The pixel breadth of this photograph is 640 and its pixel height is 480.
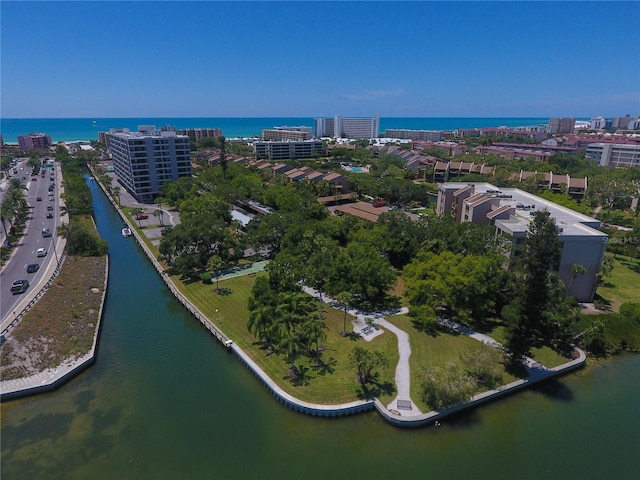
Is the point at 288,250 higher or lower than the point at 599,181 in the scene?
lower

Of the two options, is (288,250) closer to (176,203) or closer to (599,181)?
(176,203)

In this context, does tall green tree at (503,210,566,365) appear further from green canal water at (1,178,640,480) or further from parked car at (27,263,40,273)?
parked car at (27,263,40,273)

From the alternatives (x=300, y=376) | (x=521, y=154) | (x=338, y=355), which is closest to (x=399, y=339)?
(x=338, y=355)

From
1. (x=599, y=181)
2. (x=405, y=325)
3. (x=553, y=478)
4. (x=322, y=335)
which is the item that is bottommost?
(x=553, y=478)

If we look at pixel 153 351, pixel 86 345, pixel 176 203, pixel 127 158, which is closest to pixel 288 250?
pixel 153 351

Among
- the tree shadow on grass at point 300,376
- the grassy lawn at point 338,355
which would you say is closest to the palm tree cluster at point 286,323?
the tree shadow on grass at point 300,376

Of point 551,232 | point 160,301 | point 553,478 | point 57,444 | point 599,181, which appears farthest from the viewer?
point 599,181

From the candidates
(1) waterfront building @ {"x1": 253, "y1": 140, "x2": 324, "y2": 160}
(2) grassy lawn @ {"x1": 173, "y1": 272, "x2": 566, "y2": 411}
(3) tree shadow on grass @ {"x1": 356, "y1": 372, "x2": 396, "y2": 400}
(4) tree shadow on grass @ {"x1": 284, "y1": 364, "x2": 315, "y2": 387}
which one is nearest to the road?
(2) grassy lawn @ {"x1": 173, "y1": 272, "x2": 566, "y2": 411}

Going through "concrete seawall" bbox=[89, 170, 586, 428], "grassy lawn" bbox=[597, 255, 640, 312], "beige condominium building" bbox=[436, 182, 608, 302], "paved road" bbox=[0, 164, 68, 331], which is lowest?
"concrete seawall" bbox=[89, 170, 586, 428]
